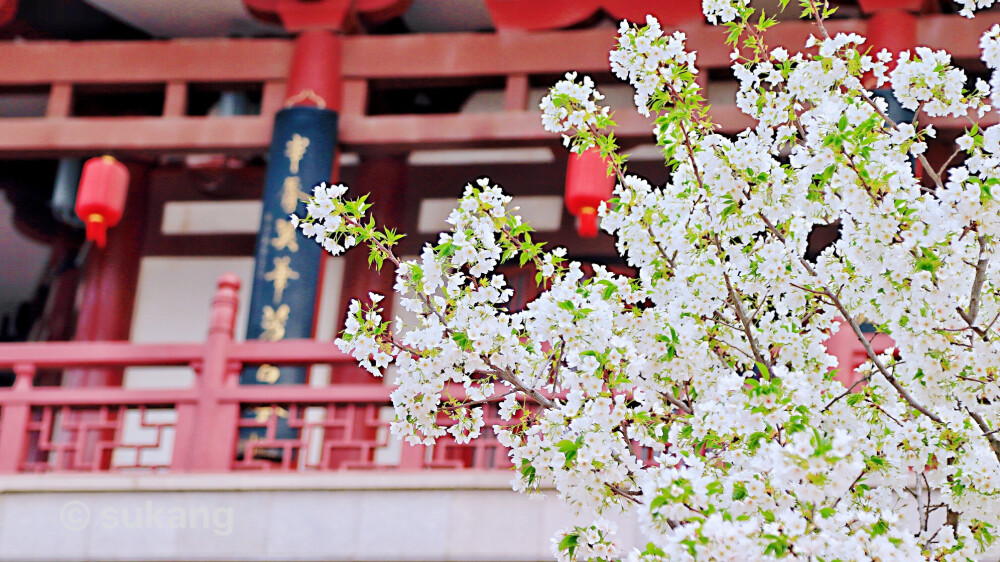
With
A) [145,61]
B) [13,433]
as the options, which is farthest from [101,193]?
[13,433]

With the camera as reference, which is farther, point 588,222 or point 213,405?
point 588,222

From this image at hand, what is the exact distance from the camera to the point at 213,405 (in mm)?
7578

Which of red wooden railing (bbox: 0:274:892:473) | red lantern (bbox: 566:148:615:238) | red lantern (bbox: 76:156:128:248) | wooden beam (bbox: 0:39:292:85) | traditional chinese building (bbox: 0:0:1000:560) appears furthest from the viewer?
wooden beam (bbox: 0:39:292:85)

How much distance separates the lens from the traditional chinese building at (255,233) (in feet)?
23.9

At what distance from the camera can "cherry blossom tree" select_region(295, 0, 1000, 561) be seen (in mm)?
4102

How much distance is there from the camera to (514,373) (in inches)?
183

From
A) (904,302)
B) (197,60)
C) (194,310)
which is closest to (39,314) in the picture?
(194,310)

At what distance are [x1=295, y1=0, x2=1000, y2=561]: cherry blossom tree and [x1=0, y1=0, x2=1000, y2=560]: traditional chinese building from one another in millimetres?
2541

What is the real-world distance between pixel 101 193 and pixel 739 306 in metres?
6.17

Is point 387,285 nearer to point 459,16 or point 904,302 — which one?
point 459,16

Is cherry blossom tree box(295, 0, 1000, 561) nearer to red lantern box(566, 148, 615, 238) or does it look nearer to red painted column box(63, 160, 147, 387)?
red lantern box(566, 148, 615, 238)

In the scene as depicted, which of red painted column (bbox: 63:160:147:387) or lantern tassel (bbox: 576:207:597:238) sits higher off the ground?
lantern tassel (bbox: 576:207:597:238)

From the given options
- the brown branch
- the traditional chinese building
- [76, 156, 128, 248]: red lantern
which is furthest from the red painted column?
the brown branch

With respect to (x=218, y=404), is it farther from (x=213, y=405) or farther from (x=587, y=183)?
(x=587, y=183)
